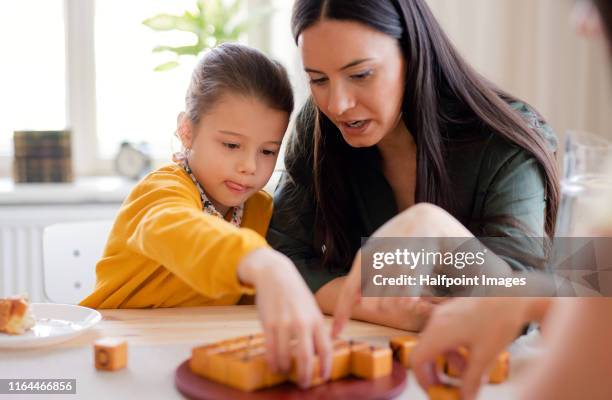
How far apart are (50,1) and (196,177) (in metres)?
1.91

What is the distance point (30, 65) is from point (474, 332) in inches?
109

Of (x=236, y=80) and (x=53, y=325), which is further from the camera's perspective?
(x=236, y=80)

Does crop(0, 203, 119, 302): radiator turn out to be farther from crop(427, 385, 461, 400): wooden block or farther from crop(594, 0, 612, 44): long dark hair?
crop(594, 0, 612, 44): long dark hair

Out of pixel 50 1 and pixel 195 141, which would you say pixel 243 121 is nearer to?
pixel 195 141

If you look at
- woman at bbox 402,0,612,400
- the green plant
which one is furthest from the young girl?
the green plant

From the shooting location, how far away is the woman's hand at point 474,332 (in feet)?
2.49

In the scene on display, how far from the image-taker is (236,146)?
1.52 metres

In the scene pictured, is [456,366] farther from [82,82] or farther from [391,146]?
[82,82]

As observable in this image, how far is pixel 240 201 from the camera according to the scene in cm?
157

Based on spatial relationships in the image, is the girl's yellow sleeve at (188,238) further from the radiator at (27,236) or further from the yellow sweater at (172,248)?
the radiator at (27,236)

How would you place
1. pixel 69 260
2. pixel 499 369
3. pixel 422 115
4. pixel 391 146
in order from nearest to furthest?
1. pixel 499 369
2. pixel 422 115
3. pixel 391 146
4. pixel 69 260

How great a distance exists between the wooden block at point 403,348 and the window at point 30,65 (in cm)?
244

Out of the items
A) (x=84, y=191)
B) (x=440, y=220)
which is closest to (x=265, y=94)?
(x=440, y=220)

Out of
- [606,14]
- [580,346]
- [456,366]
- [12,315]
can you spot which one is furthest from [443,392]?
[12,315]
